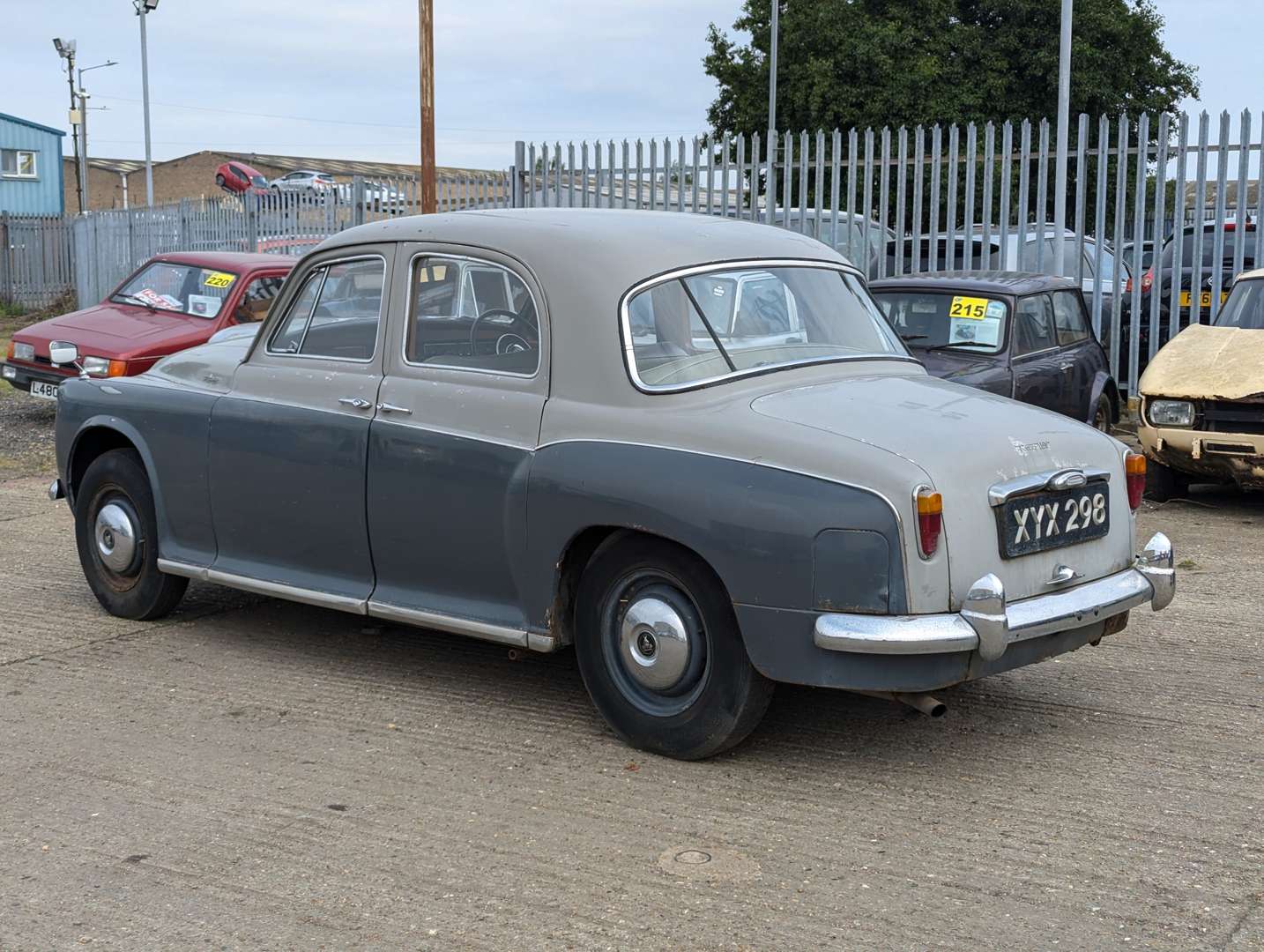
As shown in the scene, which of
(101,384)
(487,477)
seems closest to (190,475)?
(101,384)

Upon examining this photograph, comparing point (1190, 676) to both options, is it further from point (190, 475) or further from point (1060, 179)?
point (1060, 179)

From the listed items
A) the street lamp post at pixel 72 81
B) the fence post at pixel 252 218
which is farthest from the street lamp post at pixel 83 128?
the fence post at pixel 252 218

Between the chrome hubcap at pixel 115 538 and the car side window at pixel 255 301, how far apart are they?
6428mm

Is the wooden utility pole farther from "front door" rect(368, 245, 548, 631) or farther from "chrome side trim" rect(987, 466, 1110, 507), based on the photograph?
"chrome side trim" rect(987, 466, 1110, 507)

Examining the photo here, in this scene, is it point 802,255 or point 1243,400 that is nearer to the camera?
point 802,255

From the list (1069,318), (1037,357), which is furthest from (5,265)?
(1037,357)

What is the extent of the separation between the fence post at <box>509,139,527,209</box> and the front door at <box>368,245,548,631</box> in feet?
40.7

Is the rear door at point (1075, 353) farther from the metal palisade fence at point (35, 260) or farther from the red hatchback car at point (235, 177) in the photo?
the metal palisade fence at point (35, 260)

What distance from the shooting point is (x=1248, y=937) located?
11.8 feet

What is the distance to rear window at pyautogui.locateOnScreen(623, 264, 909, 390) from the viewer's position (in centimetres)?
503

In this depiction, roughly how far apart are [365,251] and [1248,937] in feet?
12.6

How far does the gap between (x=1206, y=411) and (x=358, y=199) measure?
1347 cm

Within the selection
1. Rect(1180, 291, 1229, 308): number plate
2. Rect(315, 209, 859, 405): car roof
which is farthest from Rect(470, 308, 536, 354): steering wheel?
Rect(1180, 291, 1229, 308): number plate

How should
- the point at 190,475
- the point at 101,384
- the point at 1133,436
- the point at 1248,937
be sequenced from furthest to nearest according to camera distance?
the point at 1133,436 < the point at 101,384 < the point at 190,475 < the point at 1248,937
